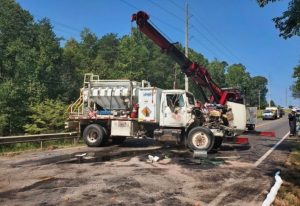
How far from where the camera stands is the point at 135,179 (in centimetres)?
1009

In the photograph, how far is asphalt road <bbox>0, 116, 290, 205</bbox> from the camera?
807cm

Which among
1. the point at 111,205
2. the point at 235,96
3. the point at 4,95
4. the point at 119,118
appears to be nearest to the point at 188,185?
the point at 111,205

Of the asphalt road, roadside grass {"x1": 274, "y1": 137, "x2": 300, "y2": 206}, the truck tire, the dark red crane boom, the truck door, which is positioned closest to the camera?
roadside grass {"x1": 274, "y1": 137, "x2": 300, "y2": 206}

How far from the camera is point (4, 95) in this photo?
118 feet

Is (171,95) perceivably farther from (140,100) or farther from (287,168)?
(287,168)

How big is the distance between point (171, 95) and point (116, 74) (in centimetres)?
5710

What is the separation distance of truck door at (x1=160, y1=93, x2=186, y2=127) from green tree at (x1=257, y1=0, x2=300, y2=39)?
5118mm

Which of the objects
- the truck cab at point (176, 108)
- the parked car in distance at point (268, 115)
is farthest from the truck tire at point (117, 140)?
the parked car in distance at point (268, 115)

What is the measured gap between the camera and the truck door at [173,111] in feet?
58.2

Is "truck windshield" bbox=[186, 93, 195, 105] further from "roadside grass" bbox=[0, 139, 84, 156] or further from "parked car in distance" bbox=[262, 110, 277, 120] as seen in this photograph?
"parked car in distance" bbox=[262, 110, 277, 120]

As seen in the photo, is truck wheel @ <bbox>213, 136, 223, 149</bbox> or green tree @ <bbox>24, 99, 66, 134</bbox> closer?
truck wheel @ <bbox>213, 136, 223, 149</bbox>

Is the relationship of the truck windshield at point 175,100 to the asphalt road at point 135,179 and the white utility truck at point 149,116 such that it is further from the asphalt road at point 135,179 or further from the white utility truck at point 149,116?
the asphalt road at point 135,179

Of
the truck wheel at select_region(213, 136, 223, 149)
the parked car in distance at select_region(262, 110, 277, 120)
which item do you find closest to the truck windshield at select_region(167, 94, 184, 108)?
the truck wheel at select_region(213, 136, 223, 149)

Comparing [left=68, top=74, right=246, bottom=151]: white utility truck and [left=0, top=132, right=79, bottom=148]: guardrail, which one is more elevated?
[left=68, top=74, right=246, bottom=151]: white utility truck
